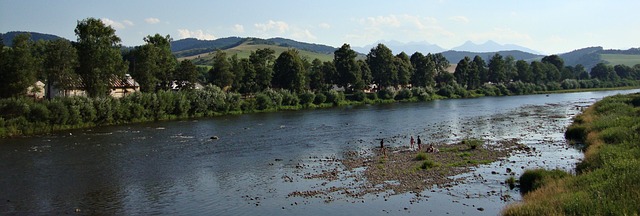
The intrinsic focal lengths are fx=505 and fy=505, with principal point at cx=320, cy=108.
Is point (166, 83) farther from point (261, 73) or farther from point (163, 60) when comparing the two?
point (261, 73)

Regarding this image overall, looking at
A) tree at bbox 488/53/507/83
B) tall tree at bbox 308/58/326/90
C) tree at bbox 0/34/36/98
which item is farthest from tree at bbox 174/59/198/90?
tree at bbox 488/53/507/83

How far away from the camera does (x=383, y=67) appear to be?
142 metres

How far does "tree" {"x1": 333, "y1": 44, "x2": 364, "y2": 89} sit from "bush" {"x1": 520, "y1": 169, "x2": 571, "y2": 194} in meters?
99.6

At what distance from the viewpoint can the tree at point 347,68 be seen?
130750mm

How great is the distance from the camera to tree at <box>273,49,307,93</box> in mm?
118438

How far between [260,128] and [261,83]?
1848 inches

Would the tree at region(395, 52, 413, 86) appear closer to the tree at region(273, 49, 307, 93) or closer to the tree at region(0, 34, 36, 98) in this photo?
the tree at region(273, 49, 307, 93)

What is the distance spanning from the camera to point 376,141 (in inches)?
2206

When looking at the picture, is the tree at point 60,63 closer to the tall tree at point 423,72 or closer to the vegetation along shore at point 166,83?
the vegetation along shore at point 166,83

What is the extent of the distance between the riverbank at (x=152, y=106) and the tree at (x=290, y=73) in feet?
13.0

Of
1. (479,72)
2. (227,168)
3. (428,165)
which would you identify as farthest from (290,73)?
(479,72)

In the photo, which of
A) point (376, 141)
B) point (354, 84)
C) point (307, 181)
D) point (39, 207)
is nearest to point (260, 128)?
point (376, 141)

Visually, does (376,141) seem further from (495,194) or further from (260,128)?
(495,194)

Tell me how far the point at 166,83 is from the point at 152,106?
19.4 meters
